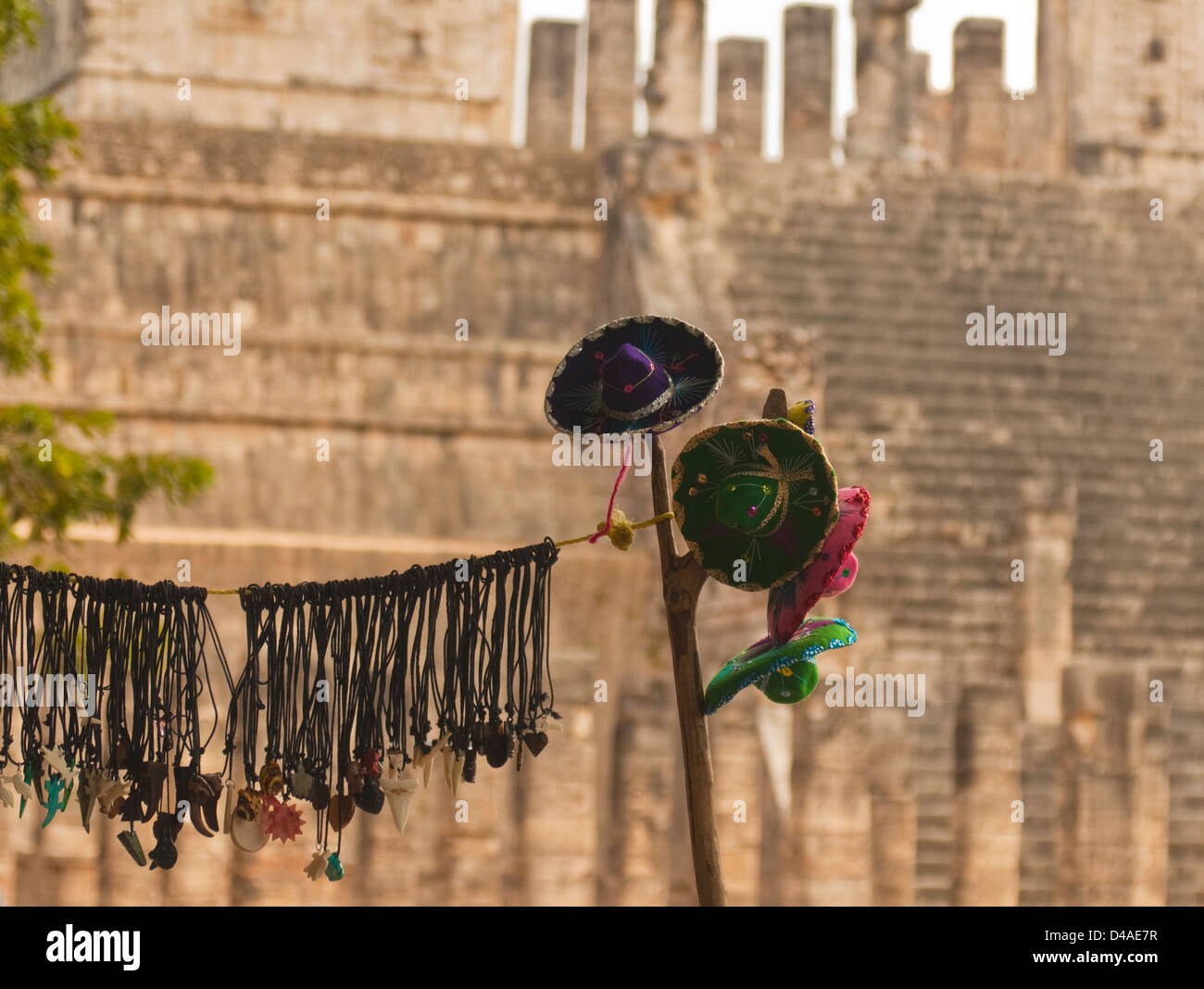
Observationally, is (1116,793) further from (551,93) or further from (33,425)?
(551,93)

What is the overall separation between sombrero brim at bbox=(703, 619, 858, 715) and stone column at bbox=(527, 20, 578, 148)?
25070 millimetres

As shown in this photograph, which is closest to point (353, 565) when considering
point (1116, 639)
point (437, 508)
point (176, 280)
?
point (437, 508)

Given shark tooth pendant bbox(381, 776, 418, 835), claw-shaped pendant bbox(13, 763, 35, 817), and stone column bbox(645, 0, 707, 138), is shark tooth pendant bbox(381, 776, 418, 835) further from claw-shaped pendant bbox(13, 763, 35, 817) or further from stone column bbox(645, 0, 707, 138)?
stone column bbox(645, 0, 707, 138)

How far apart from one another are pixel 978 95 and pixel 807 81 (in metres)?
2.62

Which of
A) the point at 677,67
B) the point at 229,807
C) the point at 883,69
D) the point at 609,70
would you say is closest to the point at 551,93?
the point at 609,70

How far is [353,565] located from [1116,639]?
6.33 m

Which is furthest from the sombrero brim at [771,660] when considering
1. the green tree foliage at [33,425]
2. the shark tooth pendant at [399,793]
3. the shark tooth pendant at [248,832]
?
the green tree foliage at [33,425]

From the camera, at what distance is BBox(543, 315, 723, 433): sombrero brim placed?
491cm

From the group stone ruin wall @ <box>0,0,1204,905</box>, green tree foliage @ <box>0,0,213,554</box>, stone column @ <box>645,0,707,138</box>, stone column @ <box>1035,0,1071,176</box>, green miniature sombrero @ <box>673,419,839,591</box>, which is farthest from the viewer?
stone column @ <box>1035,0,1071,176</box>

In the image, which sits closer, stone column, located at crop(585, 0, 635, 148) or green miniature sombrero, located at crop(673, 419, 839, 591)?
green miniature sombrero, located at crop(673, 419, 839, 591)

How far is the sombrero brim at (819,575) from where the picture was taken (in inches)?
190

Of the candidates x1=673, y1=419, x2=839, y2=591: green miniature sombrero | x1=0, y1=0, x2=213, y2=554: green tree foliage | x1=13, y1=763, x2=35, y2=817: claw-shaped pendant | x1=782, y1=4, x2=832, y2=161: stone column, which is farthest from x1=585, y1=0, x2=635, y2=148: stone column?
x1=673, y1=419, x2=839, y2=591: green miniature sombrero

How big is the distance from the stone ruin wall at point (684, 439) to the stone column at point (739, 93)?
384 inches

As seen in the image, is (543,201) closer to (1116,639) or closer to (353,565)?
(353,565)
